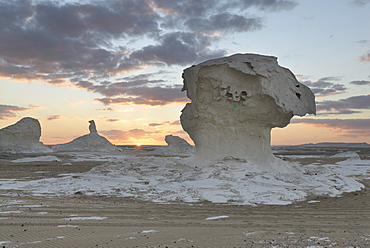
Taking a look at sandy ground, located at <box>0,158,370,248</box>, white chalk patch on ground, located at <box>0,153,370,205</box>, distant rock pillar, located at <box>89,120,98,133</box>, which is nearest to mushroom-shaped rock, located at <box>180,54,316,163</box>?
white chalk patch on ground, located at <box>0,153,370,205</box>

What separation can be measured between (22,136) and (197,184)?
48.5m

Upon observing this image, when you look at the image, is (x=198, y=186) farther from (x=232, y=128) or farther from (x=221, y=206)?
(x=232, y=128)

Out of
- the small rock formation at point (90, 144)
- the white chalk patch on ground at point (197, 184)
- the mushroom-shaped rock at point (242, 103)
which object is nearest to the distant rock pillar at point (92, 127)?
the small rock formation at point (90, 144)

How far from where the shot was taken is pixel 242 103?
15.0 m

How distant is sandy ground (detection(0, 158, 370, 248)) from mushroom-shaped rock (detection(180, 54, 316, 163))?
18.8 ft

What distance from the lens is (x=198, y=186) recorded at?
11.2 meters

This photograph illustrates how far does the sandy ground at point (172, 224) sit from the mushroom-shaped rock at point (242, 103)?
5720 millimetres

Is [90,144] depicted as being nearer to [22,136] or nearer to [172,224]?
[22,136]

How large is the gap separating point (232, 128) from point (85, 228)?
10410 mm

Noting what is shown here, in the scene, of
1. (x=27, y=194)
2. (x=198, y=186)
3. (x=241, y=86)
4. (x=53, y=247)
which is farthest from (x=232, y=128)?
(x=53, y=247)

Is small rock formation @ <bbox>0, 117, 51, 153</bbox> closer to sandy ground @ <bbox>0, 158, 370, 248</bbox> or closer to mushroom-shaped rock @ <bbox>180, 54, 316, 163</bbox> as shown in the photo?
mushroom-shaped rock @ <bbox>180, 54, 316, 163</bbox>

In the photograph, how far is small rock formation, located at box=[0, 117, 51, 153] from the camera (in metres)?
50.9

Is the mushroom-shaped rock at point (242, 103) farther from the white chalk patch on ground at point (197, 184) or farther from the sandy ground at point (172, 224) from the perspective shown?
the sandy ground at point (172, 224)

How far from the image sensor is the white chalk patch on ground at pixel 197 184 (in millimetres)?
10330
